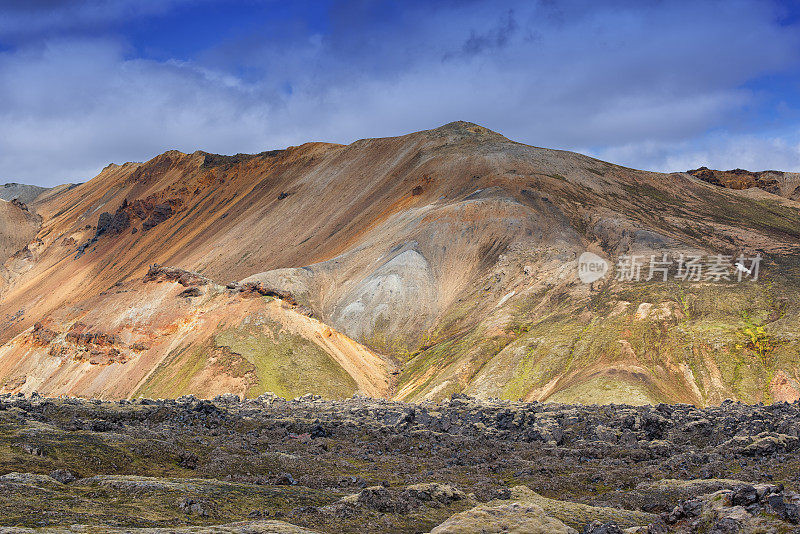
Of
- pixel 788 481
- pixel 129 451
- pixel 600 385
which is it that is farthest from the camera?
pixel 600 385

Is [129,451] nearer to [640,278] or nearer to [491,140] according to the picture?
[640,278]

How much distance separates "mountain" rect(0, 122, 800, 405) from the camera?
7794 cm

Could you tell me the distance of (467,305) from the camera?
10569 cm

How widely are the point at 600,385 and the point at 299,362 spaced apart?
3866 cm

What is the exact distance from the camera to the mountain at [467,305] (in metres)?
77.9

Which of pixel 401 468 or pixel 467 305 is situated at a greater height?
pixel 467 305

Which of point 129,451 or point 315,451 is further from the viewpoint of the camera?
point 315,451

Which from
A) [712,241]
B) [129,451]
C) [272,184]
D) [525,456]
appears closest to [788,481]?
[525,456]

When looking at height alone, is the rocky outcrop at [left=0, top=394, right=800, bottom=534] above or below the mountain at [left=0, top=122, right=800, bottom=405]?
below

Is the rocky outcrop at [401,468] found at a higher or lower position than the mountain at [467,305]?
lower

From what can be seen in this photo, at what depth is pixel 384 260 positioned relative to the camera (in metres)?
120

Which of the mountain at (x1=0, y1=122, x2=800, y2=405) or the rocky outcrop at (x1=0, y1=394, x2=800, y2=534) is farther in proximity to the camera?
the mountain at (x1=0, y1=122, x2=800, y2=405)

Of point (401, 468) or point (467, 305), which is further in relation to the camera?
point (467, 305)

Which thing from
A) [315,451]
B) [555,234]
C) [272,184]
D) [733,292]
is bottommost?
[315,451]
